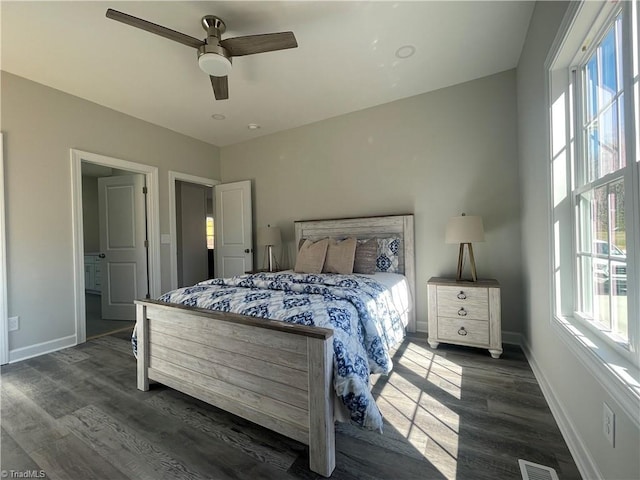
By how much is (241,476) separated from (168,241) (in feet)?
11.2

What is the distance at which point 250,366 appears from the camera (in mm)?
1537

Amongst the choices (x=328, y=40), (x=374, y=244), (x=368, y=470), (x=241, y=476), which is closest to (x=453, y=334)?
(x=374, y=244)

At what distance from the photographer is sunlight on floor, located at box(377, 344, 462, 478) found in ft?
4.63

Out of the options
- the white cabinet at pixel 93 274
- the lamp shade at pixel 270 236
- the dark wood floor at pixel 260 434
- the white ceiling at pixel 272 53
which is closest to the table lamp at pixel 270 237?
the lamp shade at pixel 270 236

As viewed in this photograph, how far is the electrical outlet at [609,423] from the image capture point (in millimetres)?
1017

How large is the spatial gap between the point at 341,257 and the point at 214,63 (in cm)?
202

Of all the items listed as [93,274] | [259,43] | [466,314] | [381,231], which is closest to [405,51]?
[259,43]

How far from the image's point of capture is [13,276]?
2.63 metres

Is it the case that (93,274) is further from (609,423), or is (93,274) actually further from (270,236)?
(609,423)

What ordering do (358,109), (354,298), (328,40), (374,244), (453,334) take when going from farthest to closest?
1. (358,109)
2. (374,244)
3. (453,334)
4. (328,40)
5. (354,298)

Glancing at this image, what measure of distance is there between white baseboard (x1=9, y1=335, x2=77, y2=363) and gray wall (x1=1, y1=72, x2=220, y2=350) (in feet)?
0.13

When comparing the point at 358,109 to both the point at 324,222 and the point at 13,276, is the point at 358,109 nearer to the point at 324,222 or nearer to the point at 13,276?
the point at 324,222

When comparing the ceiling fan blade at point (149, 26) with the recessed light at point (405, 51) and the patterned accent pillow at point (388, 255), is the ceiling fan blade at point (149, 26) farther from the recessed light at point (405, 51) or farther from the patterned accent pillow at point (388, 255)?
the patterned accent pillow at point (388, 255)

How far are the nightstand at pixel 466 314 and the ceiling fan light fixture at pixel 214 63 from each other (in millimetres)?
2525
